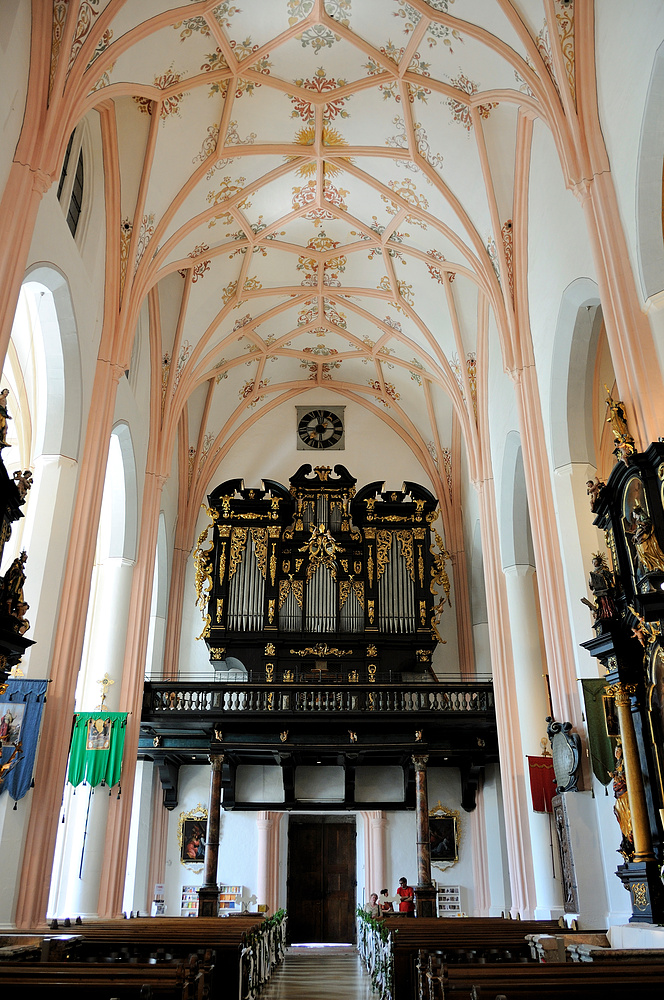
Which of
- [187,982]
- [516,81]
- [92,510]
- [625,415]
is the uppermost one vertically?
[516,81]

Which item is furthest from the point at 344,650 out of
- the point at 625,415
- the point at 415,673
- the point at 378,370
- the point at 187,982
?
the point at 187,982

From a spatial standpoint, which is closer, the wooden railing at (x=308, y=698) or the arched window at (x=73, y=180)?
the arched window at (x=73, y=180)

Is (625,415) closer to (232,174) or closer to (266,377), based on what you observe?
(232,174)

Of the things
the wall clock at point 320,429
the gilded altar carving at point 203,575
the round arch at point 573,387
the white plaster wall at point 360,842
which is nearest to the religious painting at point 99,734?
the gilded altar carving at point 203,575

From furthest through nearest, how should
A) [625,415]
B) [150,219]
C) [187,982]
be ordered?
1. [150,219]
2. [625,415]
3. [187,982]

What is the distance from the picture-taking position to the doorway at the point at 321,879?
1900 centimetres

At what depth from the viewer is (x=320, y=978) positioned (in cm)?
1201

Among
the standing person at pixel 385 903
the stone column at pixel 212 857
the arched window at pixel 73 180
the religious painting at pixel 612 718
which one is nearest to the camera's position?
the religious painting at pixel 612 718

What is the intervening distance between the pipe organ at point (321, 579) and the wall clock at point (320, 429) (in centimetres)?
205

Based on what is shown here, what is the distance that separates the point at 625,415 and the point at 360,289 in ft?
A: 37.1

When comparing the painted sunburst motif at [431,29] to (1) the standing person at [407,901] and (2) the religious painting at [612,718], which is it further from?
(1) the standing person at [407,901]

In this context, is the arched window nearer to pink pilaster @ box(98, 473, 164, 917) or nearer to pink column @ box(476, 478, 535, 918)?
pink pilaster @ box(98, 473, 164, 917)

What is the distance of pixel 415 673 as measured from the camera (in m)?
19.5

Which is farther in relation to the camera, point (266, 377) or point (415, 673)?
point (266, 377)
